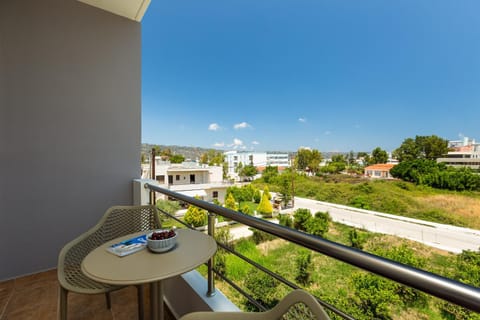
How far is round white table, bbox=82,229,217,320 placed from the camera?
669 millimetres

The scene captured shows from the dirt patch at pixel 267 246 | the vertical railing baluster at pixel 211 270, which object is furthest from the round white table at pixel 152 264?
the dirt patch at pixel 267 246

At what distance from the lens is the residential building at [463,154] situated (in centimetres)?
1344

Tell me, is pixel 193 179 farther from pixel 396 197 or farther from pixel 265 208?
pixel 396 197

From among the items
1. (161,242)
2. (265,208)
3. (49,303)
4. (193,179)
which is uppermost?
(161,242)

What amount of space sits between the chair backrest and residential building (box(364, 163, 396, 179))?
21.0m

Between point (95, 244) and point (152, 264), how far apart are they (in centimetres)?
74

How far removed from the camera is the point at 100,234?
1.28 metres

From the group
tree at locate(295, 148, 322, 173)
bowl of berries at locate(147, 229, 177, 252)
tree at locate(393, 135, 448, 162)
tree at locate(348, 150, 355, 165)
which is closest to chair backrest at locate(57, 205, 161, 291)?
bowl of berries at locate(147, 229, 177, 252)

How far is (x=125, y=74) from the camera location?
6.93 ft

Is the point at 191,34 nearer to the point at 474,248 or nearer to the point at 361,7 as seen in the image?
the point at 361,7

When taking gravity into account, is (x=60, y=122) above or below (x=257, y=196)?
above

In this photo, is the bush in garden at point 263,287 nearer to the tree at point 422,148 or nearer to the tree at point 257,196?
the tree at point 257,196

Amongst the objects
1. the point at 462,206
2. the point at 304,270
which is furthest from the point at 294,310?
the point at 462,206

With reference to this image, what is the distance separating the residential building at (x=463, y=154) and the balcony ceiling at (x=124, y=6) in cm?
1874
